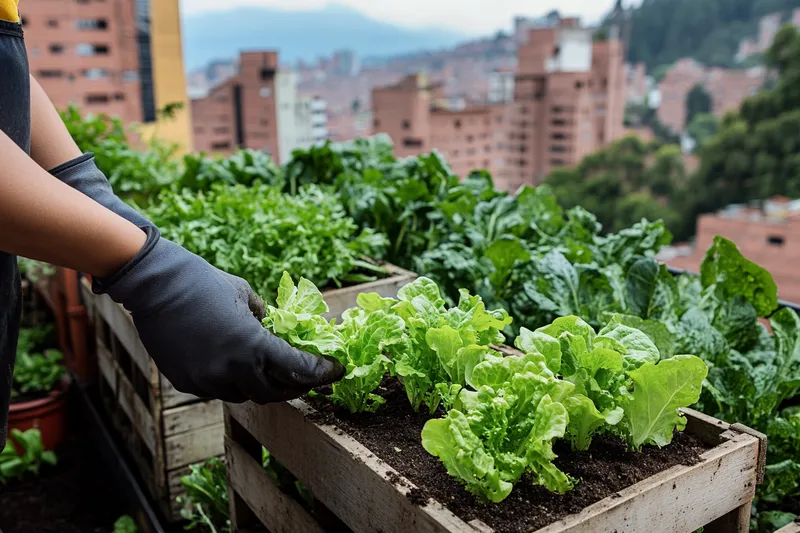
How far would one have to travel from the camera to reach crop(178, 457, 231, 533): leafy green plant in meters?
1.70

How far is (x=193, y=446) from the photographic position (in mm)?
1834

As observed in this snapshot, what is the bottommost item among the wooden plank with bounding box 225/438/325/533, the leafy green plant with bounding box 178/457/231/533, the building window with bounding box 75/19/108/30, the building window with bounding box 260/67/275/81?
the leafy green plant with bounding box 178/457/231/533

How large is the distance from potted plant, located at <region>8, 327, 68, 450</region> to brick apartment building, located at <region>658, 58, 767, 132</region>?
17244 mm

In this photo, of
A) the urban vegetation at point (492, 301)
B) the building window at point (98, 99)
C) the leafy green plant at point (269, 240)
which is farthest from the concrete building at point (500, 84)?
the leafy green plant at point (269, 240)

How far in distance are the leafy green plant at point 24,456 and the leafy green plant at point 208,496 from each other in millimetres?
943

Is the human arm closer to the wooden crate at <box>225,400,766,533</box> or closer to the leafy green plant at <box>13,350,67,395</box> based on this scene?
the wooden crate at <box>225,400,766,533</box>

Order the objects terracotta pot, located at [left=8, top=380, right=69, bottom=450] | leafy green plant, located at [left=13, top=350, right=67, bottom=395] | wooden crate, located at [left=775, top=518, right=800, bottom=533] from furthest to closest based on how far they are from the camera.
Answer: leafy green plant, located at [left=13, top=350, right=67, bottom=395], terracotta pot, located at [left=8, top=380, right=69, bottom=450], wooden crate, located at [left=775, top=518, right=800, bottom=533]

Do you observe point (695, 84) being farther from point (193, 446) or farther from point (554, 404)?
point (554, 404)

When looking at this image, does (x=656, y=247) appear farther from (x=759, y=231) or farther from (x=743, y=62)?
(x=743, y=62)

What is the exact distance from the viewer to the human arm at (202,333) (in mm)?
1029

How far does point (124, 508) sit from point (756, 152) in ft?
43.6

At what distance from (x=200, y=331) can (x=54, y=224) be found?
0.24m

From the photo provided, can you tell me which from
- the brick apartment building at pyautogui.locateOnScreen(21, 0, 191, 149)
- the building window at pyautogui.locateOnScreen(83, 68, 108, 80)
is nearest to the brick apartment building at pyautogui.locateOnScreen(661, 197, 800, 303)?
the brick apartment building at pyautogui.locateOnScreen(21, 0, 191, 149)

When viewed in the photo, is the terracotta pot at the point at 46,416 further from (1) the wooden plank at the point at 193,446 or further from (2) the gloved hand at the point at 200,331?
(2) the gloved hand at the point at 200,331
